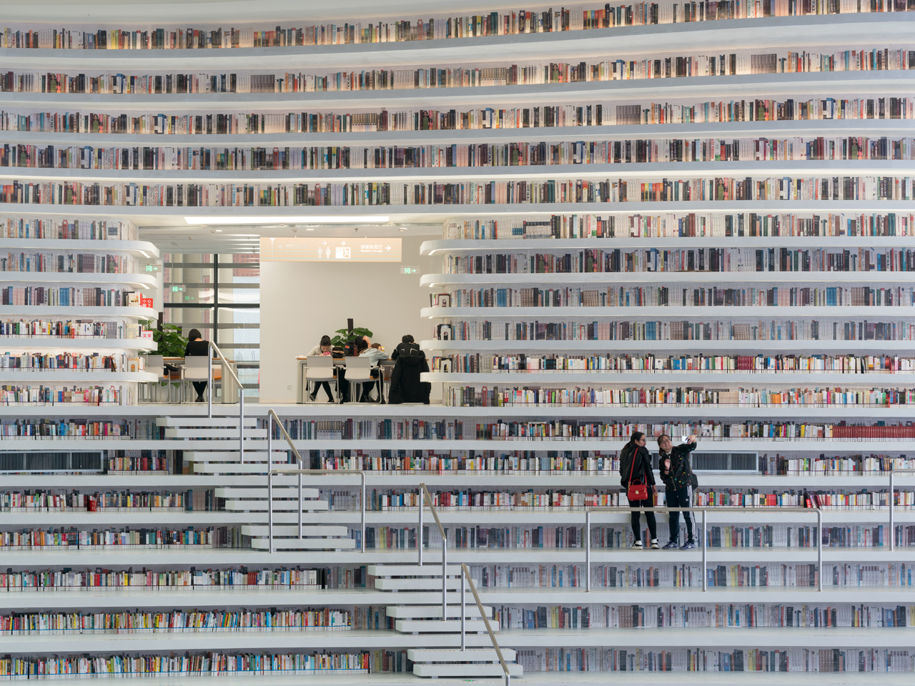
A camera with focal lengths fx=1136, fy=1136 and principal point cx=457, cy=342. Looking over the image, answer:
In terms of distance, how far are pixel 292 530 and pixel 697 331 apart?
173 inches

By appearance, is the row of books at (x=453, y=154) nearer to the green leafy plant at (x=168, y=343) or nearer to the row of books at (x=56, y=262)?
the row of books at (x=56, y=262)

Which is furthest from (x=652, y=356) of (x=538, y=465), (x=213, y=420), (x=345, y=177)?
(x=213, y=420)

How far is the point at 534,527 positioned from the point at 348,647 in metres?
2.17

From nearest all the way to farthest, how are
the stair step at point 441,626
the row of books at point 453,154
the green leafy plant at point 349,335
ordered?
1. the stair step at point 441,626
2. the row of books at point 453,154
3. the green leafy plant at point 349,335

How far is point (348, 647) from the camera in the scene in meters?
9.77

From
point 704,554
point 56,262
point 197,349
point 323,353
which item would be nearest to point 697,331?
point 704,554

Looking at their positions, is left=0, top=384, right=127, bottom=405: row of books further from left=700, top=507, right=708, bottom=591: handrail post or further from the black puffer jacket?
left=700, top=507, right=708, bottom=591: handrail post

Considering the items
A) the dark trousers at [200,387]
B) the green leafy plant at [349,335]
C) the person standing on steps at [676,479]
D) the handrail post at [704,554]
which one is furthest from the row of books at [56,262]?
the handrail post at [704,554]

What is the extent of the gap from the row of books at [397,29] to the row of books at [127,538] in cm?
500

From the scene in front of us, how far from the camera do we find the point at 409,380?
12.1 metres

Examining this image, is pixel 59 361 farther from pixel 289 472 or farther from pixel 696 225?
pixel 696 225

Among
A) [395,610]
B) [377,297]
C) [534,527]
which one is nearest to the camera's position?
[395,610]

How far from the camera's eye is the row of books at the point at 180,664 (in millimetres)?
9719

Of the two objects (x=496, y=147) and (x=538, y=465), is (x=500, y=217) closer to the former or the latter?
(x=496, y=147)
